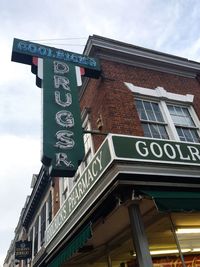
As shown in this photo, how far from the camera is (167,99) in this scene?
10.3 m

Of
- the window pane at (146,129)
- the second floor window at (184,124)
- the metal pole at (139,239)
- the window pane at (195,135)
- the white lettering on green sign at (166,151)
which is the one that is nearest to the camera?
the metal pole at (139,239)

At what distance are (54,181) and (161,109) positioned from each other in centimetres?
708

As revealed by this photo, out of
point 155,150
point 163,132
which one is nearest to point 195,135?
point 163,132

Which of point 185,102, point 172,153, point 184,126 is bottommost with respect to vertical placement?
point 172,153

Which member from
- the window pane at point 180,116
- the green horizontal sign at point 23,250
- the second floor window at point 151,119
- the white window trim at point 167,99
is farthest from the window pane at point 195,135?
the green horizontal sign at point 23,250

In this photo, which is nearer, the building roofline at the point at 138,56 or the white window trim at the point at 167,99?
the white window trim at the point at 167,99

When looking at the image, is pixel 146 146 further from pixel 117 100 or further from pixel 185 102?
pixel 185 102

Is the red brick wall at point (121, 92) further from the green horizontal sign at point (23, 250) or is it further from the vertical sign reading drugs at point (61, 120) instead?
the green horizontal sign at point (23, 250)

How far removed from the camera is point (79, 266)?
1066cm

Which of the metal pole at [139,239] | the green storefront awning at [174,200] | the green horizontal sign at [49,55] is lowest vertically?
→ the metal pole at [139,239]

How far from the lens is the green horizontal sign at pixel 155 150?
20.2ft

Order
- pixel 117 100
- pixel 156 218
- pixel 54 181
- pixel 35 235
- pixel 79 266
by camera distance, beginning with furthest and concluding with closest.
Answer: pixel 35 235 → pixel 54 181 → pixel 79 266 → pixel 117 100 → pixel 156 218

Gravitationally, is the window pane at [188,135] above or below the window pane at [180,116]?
below

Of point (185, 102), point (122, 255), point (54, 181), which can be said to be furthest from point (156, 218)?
point (54, 181)
